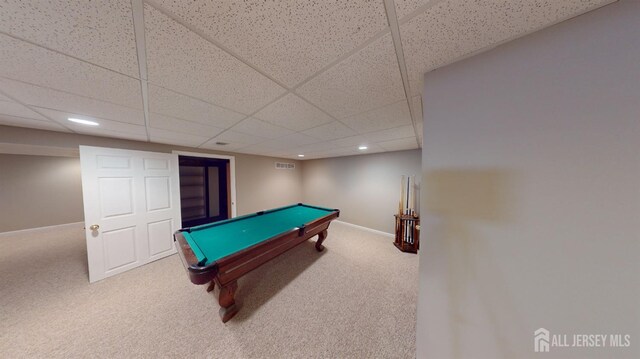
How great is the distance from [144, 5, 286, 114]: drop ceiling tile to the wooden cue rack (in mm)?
3098

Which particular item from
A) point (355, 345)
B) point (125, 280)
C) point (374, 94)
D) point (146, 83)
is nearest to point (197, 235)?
point (125, 280)

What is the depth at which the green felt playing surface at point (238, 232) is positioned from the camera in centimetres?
182

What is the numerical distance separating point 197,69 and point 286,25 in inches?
22.4

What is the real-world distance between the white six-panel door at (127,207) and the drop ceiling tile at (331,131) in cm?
257

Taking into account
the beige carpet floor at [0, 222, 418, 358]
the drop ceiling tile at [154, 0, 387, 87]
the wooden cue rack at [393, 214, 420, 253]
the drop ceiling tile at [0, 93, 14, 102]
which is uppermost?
the drop ceiling tile at [154, 0, 387, 87]

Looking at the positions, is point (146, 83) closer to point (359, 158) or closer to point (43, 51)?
point (43, 51)

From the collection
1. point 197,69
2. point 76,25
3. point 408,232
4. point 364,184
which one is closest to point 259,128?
point 197,69

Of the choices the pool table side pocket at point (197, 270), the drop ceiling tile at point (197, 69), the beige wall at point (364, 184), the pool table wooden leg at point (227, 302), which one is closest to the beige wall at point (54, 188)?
the beige wall at point (364, 184)

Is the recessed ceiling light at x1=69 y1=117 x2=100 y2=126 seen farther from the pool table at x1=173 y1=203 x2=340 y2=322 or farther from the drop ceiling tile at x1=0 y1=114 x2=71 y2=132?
the pool table at x1=173 y1=203 x2=340 y2=322

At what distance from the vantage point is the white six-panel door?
86.7 inches

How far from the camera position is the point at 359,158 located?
4.21 meters

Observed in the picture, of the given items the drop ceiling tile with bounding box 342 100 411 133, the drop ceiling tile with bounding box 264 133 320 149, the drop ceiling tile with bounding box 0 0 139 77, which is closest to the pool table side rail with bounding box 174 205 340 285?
the drop ceiling tile with bounding box 264 133 320 149

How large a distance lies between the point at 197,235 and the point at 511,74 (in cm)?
308

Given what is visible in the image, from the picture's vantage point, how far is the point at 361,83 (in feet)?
3.41
